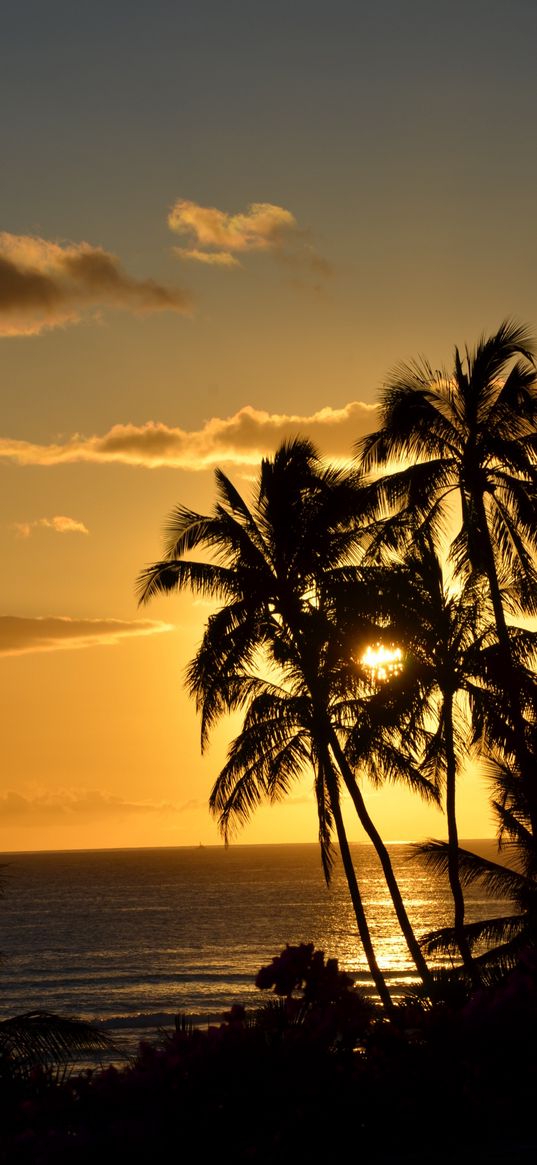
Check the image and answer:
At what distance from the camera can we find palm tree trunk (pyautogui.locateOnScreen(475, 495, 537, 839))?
21969 millimetres

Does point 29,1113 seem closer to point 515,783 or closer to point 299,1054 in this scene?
point 299,1054

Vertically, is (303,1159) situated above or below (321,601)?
below

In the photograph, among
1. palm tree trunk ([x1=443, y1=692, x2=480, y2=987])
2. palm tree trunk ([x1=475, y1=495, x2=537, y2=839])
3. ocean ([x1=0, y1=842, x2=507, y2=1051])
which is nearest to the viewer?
palm tree trunk ([x1=475, y1=495, x2=537, y2=839])

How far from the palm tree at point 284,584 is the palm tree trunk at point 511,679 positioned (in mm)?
3007

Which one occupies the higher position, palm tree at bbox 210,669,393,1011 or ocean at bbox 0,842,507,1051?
palm tree at bbox 210,669,393,1011

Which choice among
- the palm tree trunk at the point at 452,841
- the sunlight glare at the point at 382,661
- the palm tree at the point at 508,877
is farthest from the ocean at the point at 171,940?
the sunlight glare at the point at 382,661

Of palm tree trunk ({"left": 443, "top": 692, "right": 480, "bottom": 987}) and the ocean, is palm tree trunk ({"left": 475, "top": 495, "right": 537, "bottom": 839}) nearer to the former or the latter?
palm tree trunk ({"left": 443, "top": 692, "right": 480, "bottom": 987})

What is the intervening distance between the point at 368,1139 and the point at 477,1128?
0.87 meters

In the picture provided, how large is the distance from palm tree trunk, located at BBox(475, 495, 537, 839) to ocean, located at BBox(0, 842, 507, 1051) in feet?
17.7

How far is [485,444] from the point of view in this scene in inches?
904

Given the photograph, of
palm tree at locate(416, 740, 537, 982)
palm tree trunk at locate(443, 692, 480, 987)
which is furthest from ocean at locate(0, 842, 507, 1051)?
palm tree at locate(416, 740, 537, 982)

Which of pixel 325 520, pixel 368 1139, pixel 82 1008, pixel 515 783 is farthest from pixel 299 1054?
pixel 82 1008

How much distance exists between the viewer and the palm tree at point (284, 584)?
24.4 m

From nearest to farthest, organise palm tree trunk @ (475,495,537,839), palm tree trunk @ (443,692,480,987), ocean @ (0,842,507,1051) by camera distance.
A: palm tree trunk @ (475,495,537,839) → palm tree trunk @ (443,692,480,987) → ocean @ (0,842,507,1051)
